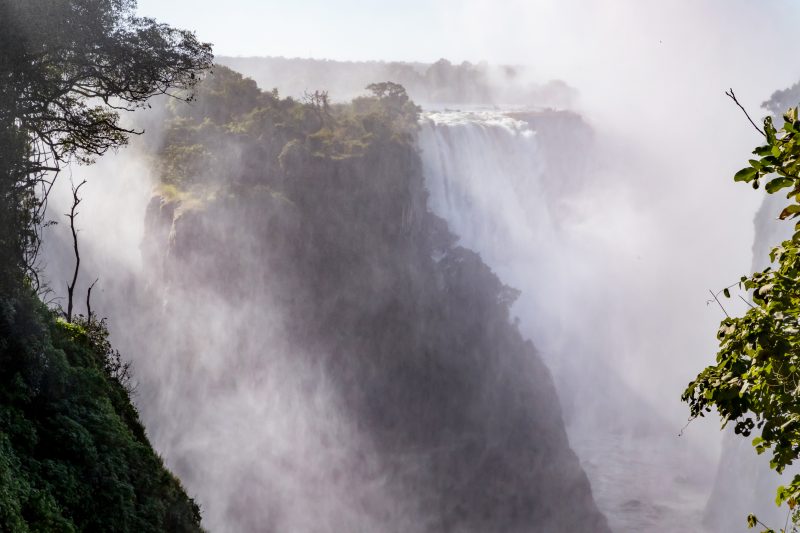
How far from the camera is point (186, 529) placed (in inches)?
505

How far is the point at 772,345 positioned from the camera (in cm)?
528

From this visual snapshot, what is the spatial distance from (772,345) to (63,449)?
9.46 m

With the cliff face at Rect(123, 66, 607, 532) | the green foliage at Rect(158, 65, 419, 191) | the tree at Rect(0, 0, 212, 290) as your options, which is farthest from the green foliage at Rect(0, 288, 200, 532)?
the green foliage at Rect(158, 65, 419, 191)

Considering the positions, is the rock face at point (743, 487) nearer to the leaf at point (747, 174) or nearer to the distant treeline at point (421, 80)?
the leaf at point (747, 174)

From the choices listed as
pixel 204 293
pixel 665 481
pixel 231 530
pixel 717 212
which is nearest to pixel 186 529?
pixel 231 530

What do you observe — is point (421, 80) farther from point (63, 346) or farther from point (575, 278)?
point (63, 346)

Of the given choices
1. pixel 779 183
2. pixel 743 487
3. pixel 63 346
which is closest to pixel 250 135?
pixel 63 346

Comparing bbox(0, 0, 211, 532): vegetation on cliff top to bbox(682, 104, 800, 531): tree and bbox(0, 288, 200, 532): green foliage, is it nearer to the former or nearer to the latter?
bbox(0, 288, 200, 532): green foliage

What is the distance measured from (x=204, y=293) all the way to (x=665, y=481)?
36109 millimetres

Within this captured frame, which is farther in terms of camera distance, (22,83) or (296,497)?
(296,497)

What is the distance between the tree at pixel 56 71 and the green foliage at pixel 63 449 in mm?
1323

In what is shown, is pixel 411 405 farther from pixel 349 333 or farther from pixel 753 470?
pixel 753 470

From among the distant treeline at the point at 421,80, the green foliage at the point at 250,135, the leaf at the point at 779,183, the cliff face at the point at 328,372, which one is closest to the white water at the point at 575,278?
the green foliage at the point at 250,135

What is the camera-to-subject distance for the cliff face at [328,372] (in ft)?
116
